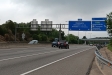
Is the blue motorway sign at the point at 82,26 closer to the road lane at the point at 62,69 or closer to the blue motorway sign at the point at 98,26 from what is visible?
the blue motorway sign at the point at 98,26

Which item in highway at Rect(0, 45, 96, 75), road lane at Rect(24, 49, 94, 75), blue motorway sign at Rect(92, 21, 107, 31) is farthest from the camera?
blue motorway sign at Rect(92, 21, 107, 31)

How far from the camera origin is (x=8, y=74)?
11070 mm

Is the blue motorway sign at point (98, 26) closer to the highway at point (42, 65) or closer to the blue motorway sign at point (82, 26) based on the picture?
the blue motorway sign at point (82, 26)

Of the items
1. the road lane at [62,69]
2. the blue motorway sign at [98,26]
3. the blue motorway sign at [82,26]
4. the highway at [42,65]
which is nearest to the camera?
the road lane at [62,69]

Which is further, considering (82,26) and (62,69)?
(82,26)

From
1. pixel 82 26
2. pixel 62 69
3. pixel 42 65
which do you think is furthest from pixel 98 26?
pixel 62 69

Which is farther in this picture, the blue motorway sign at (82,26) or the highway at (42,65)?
the blue motorway sign at (82,26)

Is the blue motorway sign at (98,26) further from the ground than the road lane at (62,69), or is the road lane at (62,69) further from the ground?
the blue motorway sign at (98,26)

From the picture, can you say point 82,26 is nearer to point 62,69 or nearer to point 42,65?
point 42,65

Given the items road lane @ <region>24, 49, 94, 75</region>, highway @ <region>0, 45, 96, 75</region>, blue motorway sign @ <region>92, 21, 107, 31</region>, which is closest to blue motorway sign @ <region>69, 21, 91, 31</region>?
blue motorway sign @ <region>92, 21, 107, 31</region>

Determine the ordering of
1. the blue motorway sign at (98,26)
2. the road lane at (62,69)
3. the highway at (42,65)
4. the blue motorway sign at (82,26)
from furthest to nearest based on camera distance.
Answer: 1. the blue motorway sign at (82,26)
2. the blue motorway sign at (98,26)
3. the highway at (42,65)
4. the road lane at (62,69)

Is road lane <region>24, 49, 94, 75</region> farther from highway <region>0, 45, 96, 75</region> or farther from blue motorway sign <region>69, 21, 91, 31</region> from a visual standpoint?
blue motorway sign <region>69, 21, 91, 31</region>

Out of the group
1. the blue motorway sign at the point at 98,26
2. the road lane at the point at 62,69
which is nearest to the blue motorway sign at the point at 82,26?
the blue motorway sign at the point at 98,26

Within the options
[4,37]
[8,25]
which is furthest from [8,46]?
[8,25]
